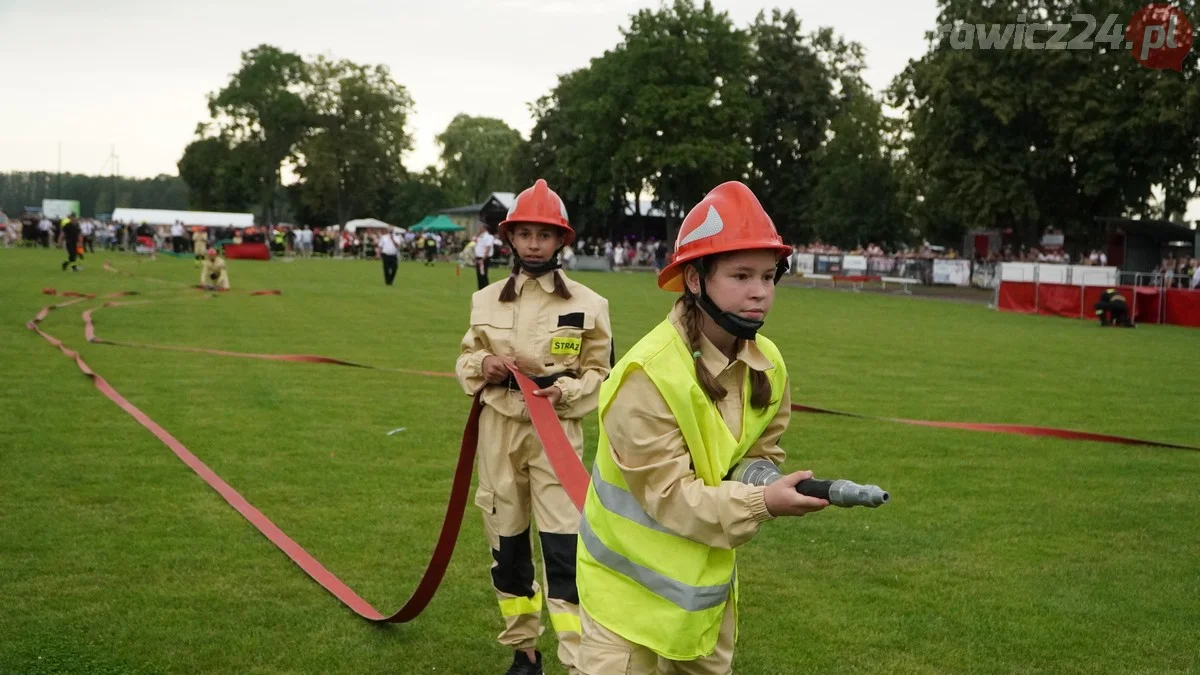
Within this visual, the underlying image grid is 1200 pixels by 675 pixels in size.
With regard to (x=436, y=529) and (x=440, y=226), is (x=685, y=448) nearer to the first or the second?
(x=436, y=529)

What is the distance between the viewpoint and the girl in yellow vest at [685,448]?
3.19 meters

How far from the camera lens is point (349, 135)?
10100 cm

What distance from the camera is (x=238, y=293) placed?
105 ft

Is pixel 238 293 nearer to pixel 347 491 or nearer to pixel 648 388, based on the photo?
pixel 347 491

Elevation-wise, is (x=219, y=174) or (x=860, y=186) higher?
(x=219, y=174)

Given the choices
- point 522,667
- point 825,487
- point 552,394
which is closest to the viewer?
point 825,487

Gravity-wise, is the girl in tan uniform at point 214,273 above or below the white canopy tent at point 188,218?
below

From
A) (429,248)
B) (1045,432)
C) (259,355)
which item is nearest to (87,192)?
(429,248)

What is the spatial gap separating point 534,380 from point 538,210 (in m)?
0.80

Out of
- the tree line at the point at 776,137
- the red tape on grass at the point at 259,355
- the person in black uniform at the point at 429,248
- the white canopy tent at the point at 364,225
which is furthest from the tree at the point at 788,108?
the red tape on grass at the point at 259,355

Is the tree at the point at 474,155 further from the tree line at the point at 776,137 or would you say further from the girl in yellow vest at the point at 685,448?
the girl in yellow vest at the point at 685,448

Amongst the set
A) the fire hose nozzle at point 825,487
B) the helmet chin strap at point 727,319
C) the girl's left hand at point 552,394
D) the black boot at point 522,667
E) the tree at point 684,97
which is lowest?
the black boot at point 522,667

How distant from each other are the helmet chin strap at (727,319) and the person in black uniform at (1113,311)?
28261 mm

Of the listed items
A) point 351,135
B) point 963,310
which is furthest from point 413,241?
point 963,310
